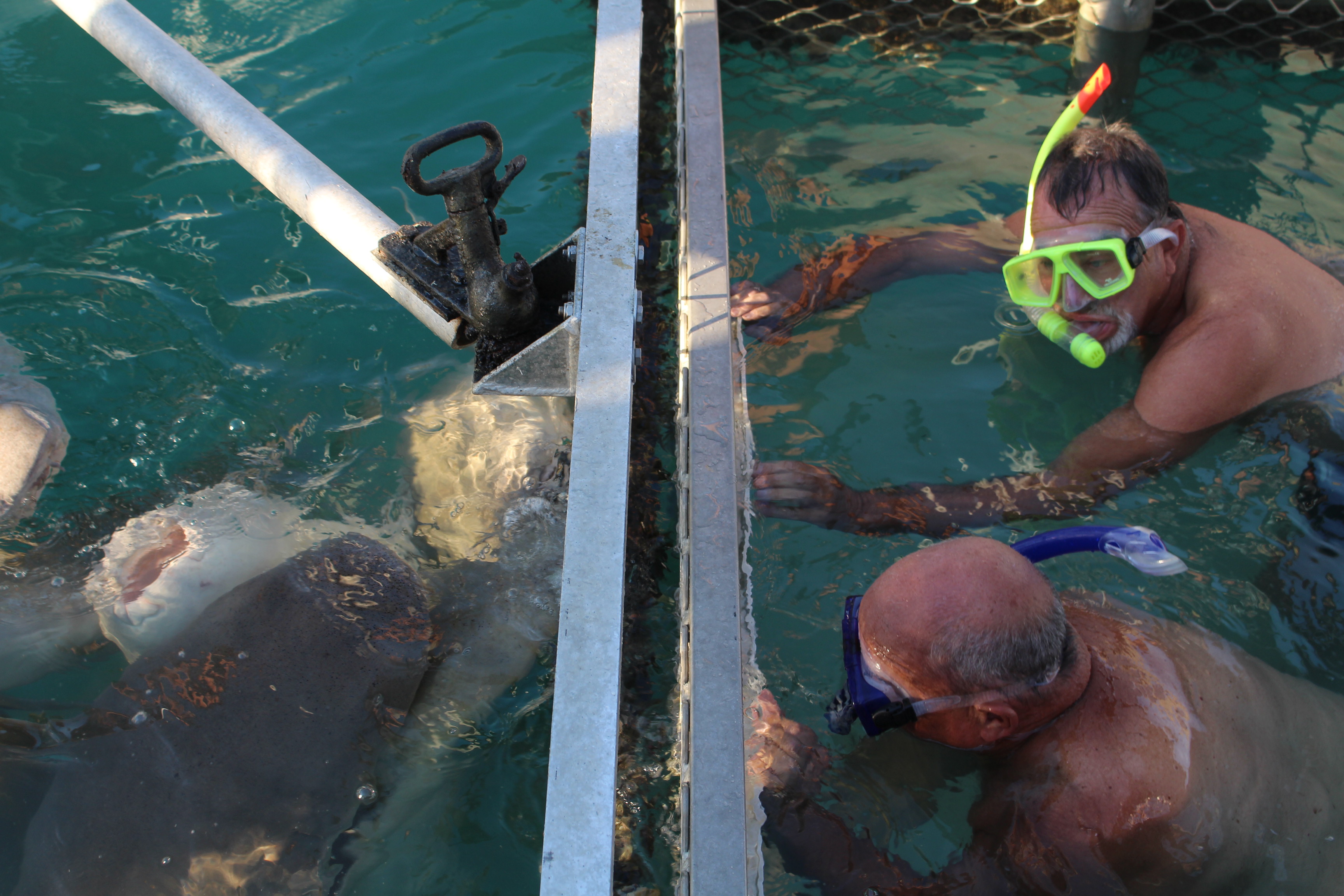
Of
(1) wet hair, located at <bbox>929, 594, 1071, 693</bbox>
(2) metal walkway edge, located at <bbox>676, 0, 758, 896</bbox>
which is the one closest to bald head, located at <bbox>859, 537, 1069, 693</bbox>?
(1) wet hair, located at <bbox>929, 594, 1071, 693</bbox>

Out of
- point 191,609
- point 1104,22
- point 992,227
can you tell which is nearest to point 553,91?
point 992,227

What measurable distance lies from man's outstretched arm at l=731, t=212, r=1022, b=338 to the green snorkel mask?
1.67 feet

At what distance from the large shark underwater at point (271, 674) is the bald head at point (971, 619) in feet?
3.50

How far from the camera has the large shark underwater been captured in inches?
76.9

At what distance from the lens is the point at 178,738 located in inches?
80.3

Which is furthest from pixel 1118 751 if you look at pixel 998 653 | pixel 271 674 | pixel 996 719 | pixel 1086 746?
pixel 271 674

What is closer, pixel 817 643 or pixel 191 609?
pixel 191 609

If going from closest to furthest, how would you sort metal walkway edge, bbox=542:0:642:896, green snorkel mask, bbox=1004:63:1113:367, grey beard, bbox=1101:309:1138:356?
metal walkway edge, bbox=542:0:642:896 → green snorkel mask, bbox=1004:63:1113:367 → grey beard, bbox=1101:309:1138:356

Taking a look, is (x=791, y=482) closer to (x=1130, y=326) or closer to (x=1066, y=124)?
(x=1130, y=326)

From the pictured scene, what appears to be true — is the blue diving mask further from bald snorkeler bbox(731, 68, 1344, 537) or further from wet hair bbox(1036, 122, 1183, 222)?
wet hair bbox(1036, 122, 1183, 222)

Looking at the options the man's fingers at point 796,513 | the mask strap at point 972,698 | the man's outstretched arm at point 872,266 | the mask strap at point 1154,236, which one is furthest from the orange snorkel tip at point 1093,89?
the mask strap at point 972,698

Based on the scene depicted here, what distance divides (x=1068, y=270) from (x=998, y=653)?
1.56 metres

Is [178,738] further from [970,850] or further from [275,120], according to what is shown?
[275,120]

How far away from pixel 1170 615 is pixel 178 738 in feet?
9.19
